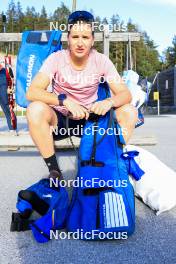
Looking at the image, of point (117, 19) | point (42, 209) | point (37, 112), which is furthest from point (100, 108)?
point (117, 19)

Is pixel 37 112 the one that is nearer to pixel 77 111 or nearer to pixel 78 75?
pixel 77 111

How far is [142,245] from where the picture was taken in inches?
71.8

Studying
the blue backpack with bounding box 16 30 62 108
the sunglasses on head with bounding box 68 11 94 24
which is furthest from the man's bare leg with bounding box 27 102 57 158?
the blue backpack with bounding box 16 30 62 108

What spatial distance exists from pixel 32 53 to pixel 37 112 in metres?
1.98

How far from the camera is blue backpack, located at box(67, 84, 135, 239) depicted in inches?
74.0

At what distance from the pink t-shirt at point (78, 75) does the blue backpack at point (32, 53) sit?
157cm

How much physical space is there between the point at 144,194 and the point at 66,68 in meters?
0.94

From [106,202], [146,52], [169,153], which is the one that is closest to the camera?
[106,202]

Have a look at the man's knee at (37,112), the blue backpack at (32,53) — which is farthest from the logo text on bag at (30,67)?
the man's knee at (37,112)

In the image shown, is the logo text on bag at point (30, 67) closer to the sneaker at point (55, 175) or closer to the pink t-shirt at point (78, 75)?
the pink t-shirt at point (78, 75)

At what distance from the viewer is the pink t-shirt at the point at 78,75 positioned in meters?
2.62

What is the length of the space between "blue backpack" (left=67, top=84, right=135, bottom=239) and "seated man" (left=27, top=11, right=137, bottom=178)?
0.24m

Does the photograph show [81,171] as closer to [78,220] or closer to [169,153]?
[78,220]

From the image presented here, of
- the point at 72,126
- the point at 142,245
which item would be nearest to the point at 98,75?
the point at 72,126
